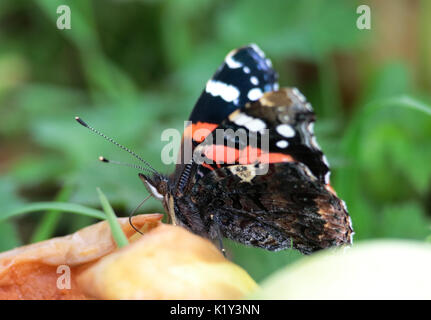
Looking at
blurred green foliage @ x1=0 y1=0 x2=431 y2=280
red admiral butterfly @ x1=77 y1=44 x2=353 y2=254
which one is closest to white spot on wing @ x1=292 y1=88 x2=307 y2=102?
red admiral butterfly @ x1=77 y1=44 x2=353 y2=254

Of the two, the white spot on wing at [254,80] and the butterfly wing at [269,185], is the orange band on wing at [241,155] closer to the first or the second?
the butterfly wing at [269,185]

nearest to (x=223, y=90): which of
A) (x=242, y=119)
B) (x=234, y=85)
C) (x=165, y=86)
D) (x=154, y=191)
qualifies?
(x=234, y=85)

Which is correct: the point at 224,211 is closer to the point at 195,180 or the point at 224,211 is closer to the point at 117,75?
the point at 195,180

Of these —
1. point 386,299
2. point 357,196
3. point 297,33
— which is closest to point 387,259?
point 386,299

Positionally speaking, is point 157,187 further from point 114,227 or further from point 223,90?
point 114,227

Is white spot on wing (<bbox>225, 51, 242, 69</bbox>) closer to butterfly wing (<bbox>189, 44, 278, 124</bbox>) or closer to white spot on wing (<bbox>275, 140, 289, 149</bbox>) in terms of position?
butterfly wing (<bbox>189, 44, 278, 124</bbox>)

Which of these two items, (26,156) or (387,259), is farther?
(26,156)
